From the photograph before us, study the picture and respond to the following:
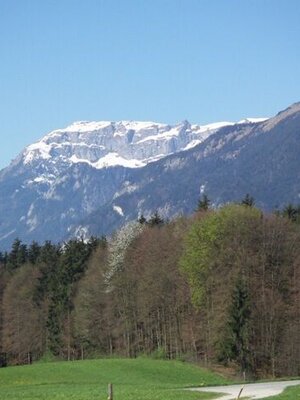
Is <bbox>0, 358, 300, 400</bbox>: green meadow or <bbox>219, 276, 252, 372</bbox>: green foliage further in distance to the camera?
<bbox>219, 276, 252, 372</bbox>: green foliage

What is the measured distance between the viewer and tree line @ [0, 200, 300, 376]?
83.1m

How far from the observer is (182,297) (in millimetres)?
91812

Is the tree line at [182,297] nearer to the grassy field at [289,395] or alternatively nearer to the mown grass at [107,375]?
the mown grass at [107,375]

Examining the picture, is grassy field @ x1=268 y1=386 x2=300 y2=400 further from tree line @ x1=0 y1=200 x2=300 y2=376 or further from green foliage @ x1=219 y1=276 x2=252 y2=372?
tree line @ x1=0 y1=200 x2=300 y2=376

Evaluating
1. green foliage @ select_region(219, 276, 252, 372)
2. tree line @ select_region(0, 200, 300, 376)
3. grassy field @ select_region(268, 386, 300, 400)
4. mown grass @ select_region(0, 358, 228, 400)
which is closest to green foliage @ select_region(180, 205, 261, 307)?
tree line @ select_region(0, 200, 300, 376)

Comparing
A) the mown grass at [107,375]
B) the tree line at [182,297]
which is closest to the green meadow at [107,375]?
the mown grass at [107,375]

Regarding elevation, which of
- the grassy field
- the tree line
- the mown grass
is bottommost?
the mown grass

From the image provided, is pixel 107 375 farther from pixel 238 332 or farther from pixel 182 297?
pixel 182 297

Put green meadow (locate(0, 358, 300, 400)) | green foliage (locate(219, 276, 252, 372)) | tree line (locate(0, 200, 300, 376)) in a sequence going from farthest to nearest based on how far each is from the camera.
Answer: tree line (locate(0, 200, 300, 376)) < green foliage (locate(219, 276, 252, 372)) < green meadow (locate(0, 358, 300, 400))

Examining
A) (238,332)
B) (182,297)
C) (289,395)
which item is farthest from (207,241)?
(289,395)

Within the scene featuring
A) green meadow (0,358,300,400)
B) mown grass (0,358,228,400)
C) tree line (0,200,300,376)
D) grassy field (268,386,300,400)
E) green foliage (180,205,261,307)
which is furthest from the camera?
green foliage (180,205,261,307)

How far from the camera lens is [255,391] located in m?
44.2

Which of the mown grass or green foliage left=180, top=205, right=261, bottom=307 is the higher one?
green foliage left=180, top=205, right=261, bottom=307

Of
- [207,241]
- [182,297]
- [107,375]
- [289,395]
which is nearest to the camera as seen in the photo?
[289,395]
